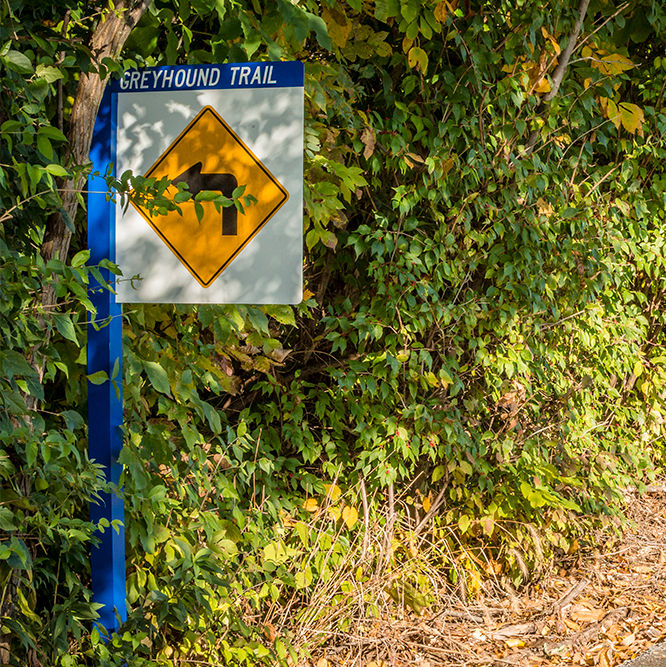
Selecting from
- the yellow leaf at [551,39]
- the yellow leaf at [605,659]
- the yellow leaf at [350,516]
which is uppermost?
the yellow leaf at [551,39]

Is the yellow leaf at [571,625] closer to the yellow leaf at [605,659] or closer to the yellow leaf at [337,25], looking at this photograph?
the yellow leaf at [605,659]

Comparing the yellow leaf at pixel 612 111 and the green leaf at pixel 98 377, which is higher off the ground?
the yellow leaf at pixel 612 111

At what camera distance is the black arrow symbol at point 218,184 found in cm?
212

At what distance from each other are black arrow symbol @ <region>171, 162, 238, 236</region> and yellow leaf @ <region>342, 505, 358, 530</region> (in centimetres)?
215

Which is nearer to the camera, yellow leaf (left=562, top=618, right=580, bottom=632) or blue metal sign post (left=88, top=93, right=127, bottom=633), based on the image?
blue metal sign post (left=88, top=93, right=127, bottom=633)

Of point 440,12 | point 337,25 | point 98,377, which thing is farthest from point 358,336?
point 98,377

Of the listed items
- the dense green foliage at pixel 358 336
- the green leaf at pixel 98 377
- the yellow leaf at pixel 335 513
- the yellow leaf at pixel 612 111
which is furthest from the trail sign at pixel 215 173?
the yellow leaf at pixel 612 111

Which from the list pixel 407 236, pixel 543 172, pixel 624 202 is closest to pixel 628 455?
pixel 624 202

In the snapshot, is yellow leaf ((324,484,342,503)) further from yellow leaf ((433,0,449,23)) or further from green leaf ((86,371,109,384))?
yellow leaf ((433,0,449,23))

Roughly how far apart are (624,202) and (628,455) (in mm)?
A: 1878

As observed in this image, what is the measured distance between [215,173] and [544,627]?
3087 mm

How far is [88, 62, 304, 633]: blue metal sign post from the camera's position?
2.11 metres

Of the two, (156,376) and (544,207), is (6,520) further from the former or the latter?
(544,207)

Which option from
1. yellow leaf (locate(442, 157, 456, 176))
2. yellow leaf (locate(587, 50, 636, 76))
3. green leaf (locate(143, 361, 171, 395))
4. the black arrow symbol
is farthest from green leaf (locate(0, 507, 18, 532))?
yellow leaf (locate(587, 50, 636, 76))
